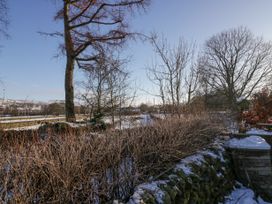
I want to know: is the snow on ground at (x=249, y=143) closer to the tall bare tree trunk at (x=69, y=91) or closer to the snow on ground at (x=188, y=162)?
the snow on ground at (x=188, y=162)

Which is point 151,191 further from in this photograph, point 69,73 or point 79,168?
point 69,73

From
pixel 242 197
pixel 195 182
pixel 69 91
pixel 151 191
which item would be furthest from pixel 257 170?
pixel 69 91

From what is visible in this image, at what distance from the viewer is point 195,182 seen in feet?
13.2

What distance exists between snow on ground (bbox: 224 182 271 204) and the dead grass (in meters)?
1.66

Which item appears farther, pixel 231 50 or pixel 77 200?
pixel 231 50

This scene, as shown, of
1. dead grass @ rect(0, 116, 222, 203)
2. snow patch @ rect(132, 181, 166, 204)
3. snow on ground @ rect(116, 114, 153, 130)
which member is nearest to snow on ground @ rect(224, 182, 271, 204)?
dead grass @ rect(0, 116, 222, 203)

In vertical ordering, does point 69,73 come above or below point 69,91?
above

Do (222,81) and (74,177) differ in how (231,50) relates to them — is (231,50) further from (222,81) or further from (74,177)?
(74,177)

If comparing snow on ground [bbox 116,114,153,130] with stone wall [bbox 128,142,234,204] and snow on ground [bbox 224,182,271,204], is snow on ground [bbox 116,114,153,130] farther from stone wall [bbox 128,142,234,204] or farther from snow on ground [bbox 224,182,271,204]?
snow on ground [bbox 224,182,271,204]

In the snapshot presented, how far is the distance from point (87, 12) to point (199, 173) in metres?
9.10

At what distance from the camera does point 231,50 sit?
26047mm

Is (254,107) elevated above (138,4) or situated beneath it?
situated beneath

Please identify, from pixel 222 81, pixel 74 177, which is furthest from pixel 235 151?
pixel 222 81

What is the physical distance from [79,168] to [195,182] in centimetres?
215
